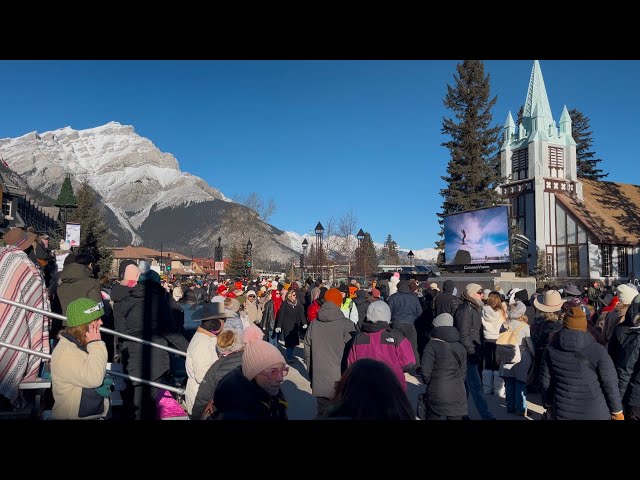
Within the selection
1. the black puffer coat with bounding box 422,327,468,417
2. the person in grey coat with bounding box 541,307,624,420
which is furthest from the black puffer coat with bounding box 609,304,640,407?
the black puffer coat with bounding box 422,327,468,417

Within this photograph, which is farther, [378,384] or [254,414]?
[254,414]

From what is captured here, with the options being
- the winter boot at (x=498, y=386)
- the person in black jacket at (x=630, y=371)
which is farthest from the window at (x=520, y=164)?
the person in black jacket at (x=630, y=371)

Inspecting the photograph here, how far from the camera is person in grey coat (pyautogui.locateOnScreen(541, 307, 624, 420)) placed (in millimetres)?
4352

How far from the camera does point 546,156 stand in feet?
144

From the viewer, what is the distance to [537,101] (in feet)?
154

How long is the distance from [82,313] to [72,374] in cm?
44

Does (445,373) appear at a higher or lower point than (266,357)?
lower

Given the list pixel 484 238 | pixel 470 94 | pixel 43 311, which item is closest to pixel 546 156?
pixel 470 94

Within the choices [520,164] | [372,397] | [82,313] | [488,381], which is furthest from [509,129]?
[372,397]

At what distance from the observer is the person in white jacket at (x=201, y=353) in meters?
4.66

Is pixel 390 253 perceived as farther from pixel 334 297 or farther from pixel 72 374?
pixel 72 374

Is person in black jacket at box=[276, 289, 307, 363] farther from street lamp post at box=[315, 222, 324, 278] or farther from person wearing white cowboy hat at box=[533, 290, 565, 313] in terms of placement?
street lamp post at box=[315, 222, 324, 278]

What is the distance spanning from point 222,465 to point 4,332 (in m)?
3.68
